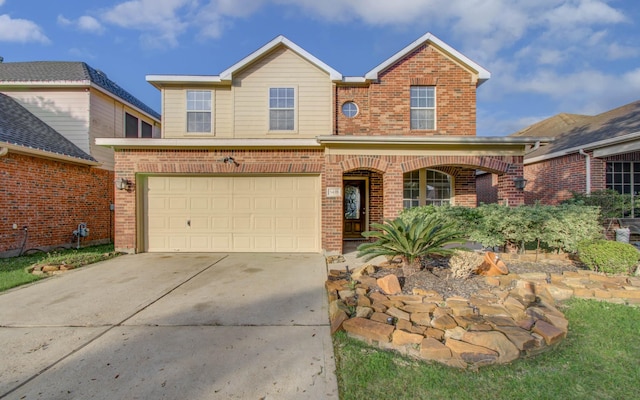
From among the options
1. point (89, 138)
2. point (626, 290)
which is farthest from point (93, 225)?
point (626, 290)

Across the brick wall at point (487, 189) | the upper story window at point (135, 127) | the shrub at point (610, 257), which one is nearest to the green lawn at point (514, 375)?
the shrub at point (610, 257)

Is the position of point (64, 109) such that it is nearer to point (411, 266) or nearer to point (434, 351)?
point (411, 266)

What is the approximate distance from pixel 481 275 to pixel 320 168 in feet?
14.5

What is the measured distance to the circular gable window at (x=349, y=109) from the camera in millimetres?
8513

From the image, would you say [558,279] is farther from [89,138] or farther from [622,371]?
[89,138]

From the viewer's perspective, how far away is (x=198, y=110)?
8531 millimetres

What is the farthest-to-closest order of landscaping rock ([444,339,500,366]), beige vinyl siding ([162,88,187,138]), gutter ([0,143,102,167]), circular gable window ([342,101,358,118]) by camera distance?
circular gable window ([342,101,358,118]), beige vinyl siding ([162,88,187,138]), gutter ([0,143,102,167]), landscaping rock ([444,339,500,366])

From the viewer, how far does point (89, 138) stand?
950 centimetres

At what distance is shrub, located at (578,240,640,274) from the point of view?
173 inches

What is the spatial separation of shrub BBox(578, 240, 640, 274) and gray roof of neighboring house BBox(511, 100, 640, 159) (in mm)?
6247

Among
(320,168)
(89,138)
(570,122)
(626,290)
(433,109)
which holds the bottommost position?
(626,290)

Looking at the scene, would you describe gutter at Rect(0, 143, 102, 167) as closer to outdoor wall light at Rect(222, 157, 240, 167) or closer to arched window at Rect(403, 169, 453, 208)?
outdoor wall light at Rect(222, 157, 240, 167)

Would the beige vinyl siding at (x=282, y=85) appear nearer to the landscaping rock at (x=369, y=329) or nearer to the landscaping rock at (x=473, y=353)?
the landscaping rock at (x=369, y=329)

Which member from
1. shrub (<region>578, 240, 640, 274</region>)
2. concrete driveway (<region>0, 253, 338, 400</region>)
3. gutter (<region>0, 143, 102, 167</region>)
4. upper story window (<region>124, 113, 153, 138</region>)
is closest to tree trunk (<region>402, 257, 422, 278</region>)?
concrete driveway (<region>0, 253, 338, 400</region>)
